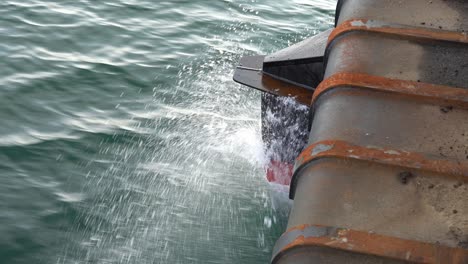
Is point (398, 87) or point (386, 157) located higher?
point (398, 87)

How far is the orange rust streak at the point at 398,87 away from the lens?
414 cm

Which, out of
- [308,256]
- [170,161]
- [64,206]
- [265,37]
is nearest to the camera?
[308,256]

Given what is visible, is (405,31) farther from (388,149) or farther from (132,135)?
(132,135)

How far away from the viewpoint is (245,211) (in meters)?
6.90

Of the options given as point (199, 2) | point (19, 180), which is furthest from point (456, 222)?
point (199, 2)

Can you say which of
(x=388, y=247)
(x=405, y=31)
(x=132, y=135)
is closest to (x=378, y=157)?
(x=388, y=247)

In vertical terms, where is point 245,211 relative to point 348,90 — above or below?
below

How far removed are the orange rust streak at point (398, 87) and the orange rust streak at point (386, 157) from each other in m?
0.55

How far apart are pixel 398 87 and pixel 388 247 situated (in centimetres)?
132

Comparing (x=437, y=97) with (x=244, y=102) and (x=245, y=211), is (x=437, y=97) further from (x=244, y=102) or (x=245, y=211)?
(x=244, y=102)

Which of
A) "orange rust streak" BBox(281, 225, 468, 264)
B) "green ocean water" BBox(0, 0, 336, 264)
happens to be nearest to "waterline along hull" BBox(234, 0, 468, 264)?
"orange rust streak" BBox(281, 225, 468, 264)

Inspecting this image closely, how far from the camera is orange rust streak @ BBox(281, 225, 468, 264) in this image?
3154 millimetres

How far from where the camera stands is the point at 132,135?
26.0ft

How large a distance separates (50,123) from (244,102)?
2.50m
